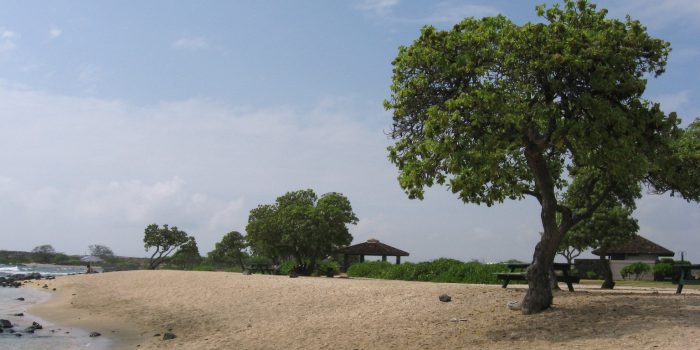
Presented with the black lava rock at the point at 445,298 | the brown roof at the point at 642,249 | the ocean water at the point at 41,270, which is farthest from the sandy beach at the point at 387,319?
the ocean water at the point at 41,270

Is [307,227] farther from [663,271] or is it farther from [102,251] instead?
[102,251]

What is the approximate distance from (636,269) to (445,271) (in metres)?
13.3

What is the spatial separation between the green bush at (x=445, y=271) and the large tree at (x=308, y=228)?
19.6ft

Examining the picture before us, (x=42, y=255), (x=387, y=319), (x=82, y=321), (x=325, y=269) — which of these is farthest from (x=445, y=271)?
(x=42, y=255)

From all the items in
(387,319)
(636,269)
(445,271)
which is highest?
(636,269)

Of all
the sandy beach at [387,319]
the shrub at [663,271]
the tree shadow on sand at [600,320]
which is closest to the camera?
→ the tree shadow on sand at [600,320]

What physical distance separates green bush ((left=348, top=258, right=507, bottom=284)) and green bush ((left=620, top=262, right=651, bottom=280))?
35.9 feet

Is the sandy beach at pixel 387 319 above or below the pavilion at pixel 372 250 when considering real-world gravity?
below

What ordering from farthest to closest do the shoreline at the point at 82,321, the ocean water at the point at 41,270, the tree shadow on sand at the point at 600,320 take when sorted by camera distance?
the ocean water at the point at 41,270, the shoreline at the point at 82,321, the tree shadow on sand at the point at 600,320

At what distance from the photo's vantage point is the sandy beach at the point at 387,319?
11.4 meters

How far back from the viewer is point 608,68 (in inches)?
477

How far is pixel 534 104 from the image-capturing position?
12.8 metres

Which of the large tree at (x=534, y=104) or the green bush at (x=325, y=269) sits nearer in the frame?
the large tree at (x=534, y=104)

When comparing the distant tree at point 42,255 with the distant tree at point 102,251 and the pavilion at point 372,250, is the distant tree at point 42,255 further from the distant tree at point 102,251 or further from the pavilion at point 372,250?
the pavilion at point 372,250
